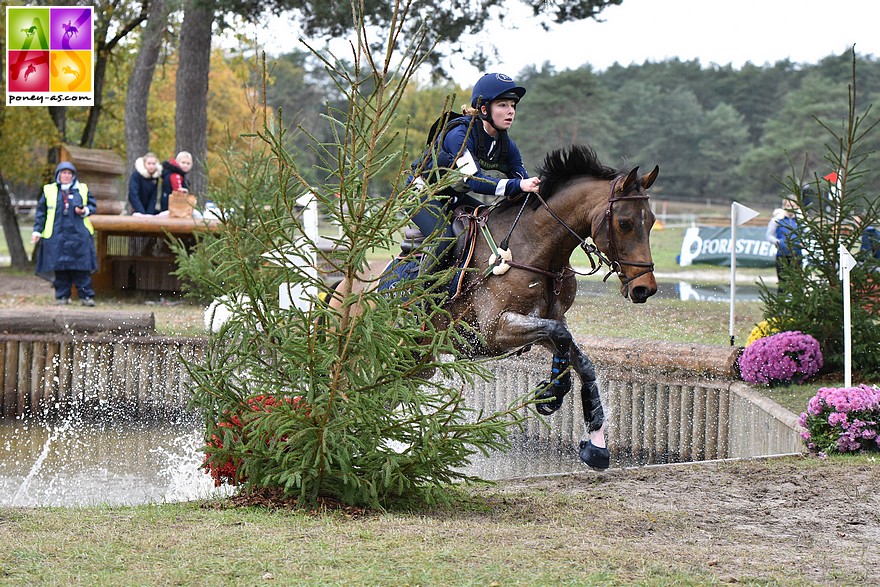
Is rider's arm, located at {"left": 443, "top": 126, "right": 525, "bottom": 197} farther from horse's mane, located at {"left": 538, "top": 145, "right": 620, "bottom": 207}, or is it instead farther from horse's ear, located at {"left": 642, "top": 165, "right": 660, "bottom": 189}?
horse's ear, located at {"left": 642, "top": 165, "right": 660, "bottom": 189}

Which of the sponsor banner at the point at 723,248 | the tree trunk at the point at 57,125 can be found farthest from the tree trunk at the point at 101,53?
the sponsor banner at the point at 723,248

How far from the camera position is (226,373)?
515 cm

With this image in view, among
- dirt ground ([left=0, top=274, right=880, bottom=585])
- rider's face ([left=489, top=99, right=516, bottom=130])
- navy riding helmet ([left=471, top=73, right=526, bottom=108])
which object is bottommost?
dirt ground ([left=0, top=274, right=880, bottom=585])

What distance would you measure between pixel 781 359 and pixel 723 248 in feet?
52.0

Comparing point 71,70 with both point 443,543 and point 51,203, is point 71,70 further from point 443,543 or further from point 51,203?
point 443,543

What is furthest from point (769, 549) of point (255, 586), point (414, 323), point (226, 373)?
point (226, 373)

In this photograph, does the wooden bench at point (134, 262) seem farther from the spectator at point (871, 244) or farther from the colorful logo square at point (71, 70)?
the spectator at point (871, 244)

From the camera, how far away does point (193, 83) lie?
18.5 m

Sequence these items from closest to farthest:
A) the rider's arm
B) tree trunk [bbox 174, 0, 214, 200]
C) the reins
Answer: the reins → the rider's arm → tree trunk [bbox 174, 0, 214, 200]

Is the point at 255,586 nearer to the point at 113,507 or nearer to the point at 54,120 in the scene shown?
the point at 113,507

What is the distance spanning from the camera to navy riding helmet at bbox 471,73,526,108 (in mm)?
6258

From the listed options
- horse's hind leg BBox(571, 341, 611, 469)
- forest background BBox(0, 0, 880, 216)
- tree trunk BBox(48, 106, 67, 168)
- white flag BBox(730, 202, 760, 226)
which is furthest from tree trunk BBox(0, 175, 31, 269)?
horse's hind leg BBox(571, 341, 611, 469)

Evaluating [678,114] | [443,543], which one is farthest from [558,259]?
[678,114]

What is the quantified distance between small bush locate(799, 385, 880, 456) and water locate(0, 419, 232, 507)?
12.7 ft
